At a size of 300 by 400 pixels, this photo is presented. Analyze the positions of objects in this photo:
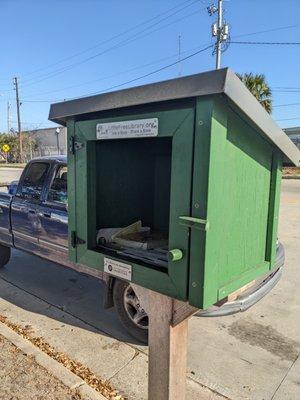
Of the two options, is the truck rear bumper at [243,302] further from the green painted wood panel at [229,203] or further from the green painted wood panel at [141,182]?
the green painted wood panel at [229,203]

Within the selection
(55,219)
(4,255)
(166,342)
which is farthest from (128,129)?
(4,255)

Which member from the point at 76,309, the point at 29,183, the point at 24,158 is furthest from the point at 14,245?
the point at 24,158

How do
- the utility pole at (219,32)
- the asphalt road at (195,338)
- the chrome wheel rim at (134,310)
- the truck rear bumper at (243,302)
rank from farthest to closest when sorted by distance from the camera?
the utility pole at (219,32) → the chrome wheel rim at (134,310) → the truck rear bumper at (243,302) → the asphalt road at (195,338)

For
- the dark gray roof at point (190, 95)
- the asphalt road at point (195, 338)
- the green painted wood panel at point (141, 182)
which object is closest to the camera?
the dark gray roof at point (190, 95)

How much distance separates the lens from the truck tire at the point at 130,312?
3.46 metres

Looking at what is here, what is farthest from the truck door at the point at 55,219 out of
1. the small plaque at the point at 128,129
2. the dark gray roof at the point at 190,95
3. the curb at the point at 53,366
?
the small plaque at the point at 128,129

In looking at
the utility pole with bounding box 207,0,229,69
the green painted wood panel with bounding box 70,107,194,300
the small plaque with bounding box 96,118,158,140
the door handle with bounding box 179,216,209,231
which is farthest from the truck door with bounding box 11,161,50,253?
the utility pole with bounding box 207,0,229,69

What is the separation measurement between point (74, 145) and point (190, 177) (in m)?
0.75

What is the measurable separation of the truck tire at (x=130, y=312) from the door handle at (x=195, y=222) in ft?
6.95

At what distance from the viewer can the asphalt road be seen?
2.86 m

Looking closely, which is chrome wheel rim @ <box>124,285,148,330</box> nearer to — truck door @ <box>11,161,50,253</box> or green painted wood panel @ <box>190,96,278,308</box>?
truck door @ <box>11,161,50,253</box>

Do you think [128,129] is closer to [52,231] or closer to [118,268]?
[118,268]

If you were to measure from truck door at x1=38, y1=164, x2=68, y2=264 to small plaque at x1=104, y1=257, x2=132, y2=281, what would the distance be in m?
2.31

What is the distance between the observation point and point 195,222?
1.43 metres
